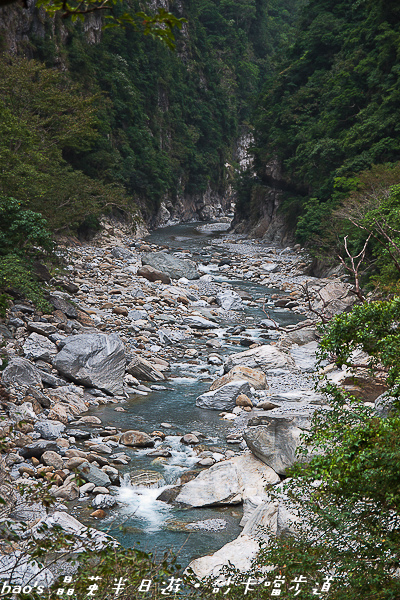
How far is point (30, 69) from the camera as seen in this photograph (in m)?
20.0

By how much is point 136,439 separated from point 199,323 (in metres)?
8.15

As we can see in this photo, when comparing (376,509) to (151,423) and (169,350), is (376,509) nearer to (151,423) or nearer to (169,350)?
(151,423)

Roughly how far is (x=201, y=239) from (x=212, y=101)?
24291 mm

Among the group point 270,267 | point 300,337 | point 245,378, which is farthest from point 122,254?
point 245,378

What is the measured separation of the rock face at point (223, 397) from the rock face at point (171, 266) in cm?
1203

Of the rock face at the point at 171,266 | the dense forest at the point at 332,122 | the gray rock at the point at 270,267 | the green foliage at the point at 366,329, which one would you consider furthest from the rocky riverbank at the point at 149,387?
the gray rock at the point at 270,267

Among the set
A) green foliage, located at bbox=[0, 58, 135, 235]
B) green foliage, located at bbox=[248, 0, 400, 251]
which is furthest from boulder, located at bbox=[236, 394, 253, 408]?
green foliage, located at bbox=[248, 0, 400, 251]

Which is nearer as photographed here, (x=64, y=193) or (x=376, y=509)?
(x=376, y=509)

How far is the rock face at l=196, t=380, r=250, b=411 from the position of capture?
10.2 m

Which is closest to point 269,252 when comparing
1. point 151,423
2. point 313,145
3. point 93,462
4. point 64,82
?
point 313,145

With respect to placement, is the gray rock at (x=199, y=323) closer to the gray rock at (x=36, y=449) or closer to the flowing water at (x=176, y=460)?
the flowing water at (x=176, y=460)

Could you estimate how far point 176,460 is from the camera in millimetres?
8039

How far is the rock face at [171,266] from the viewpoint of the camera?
73.7ft

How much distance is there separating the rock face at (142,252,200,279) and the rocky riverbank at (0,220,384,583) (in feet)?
3.26
